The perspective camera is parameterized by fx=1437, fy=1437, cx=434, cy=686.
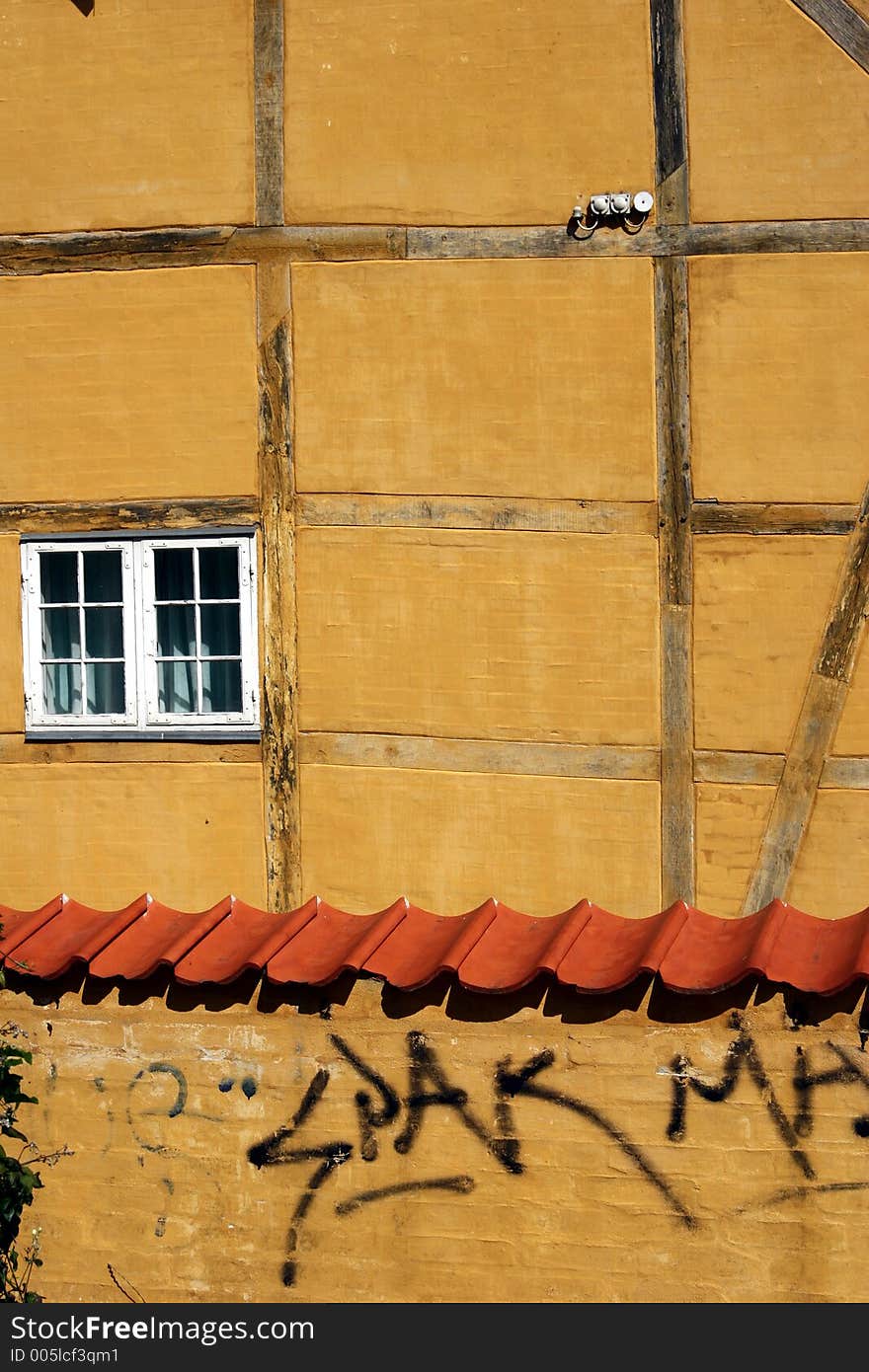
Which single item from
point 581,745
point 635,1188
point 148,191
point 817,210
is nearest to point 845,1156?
point 635,1188

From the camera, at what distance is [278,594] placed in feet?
23.0

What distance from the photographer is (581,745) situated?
6797 millimetres

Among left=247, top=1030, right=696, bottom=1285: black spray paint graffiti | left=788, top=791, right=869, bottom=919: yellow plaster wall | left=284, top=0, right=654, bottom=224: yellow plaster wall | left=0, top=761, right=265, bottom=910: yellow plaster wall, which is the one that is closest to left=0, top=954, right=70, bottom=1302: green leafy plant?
left=247, top=1030, right=696, bottom=1285: black spray paint graffiti

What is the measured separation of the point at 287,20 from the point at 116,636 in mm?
3105

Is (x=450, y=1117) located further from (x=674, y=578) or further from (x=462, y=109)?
(x=462, y=109)

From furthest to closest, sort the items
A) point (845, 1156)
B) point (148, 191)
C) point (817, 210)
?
point (148, 191) → point (817, 210) → point (845, 1156)

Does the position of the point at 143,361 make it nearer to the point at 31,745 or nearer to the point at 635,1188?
the point at 31,745

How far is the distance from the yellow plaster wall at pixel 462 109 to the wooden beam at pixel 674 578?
0.65 meters

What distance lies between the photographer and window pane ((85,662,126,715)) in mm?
7367

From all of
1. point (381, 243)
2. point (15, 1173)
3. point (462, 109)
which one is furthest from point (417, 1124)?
point (462, 109)

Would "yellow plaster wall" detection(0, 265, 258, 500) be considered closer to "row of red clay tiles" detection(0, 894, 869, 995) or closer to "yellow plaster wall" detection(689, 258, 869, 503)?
"yellow plaster wall" detection(689, 258, 869, 503)

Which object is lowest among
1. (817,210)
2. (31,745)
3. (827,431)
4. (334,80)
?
(31,745)

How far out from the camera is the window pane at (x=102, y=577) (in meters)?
7.30

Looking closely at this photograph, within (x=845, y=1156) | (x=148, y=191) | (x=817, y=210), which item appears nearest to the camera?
(x=845, y=1156)
